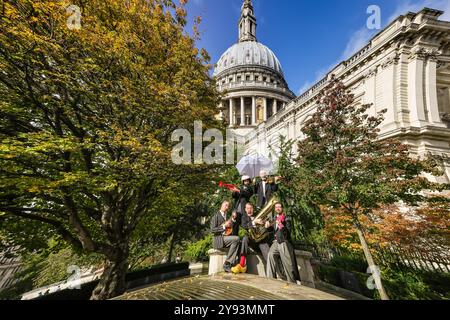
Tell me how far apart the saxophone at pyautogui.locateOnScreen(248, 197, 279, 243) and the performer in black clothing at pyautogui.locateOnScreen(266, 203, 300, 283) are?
34cm

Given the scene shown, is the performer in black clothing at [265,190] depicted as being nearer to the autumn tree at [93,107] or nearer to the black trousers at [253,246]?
the black trousers at [253,246]

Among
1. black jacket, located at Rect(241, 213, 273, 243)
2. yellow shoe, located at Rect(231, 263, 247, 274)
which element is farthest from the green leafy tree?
yellow shoe, located at Rect(231, 263, 247, 274)

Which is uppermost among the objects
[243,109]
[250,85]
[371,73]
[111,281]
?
[250,85]

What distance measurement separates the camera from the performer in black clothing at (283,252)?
4.99 meters

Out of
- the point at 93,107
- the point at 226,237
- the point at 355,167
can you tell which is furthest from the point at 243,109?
the point at 226,237

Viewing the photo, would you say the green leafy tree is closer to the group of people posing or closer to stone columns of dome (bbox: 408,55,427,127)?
the group of people posing

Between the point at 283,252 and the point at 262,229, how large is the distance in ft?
2.60

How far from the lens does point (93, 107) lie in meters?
7.93

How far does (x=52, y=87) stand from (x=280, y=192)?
11.1 m

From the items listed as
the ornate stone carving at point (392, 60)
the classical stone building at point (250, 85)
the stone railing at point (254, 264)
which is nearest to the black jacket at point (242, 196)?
the stone railing at point (254, 264)

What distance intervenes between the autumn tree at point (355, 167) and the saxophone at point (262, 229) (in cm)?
281

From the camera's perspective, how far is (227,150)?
11422 mm

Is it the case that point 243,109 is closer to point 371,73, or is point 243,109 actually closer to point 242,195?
point 371,73
